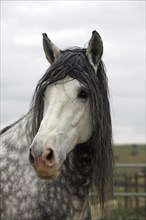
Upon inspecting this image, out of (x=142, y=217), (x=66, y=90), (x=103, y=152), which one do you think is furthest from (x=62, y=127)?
(x=142, y=217)

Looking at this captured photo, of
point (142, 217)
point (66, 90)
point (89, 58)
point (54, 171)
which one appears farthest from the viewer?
point (142, 217)

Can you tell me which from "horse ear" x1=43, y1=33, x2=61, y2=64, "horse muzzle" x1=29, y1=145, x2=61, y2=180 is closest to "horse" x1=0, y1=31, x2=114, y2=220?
"horse ear" x1=43, y1=33, x2=61, y2=64

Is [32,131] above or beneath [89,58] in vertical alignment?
beneath

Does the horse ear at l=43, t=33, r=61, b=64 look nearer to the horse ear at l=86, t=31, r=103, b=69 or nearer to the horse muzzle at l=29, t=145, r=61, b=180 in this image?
the horse ear at l=86, t=31, r=103, b=69

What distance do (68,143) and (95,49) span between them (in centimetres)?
83

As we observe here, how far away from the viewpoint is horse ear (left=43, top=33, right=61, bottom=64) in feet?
→ 14.9

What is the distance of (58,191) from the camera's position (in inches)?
177

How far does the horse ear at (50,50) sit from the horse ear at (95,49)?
27 cm

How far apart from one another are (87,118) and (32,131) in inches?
19.9

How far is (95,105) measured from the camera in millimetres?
4281

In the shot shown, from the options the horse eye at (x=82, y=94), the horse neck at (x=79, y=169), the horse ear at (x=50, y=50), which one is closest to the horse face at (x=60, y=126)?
the horse eye at (x=82, y=94)

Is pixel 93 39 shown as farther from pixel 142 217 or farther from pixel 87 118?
pixel 142 217

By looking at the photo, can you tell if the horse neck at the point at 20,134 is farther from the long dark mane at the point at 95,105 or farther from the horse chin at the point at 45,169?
the horse chin at the point at 45,169

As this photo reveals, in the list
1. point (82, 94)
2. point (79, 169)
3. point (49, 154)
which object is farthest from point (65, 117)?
point (79, 169)
